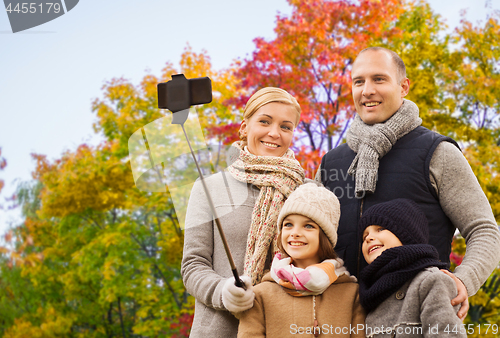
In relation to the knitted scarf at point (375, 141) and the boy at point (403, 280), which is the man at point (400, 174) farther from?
the boy at point (403, 280)

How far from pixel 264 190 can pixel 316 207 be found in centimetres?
36

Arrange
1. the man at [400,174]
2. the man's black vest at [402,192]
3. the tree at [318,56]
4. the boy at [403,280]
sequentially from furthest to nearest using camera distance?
the tree at [318,56] → the man's black vest at [402,192] → the man at [400,174] → the boy at [403,280]

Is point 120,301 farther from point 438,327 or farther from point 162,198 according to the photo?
point 438,327

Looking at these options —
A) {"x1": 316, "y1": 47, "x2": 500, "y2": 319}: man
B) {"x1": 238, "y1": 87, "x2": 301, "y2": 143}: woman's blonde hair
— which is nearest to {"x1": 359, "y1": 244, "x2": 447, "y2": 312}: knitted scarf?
{"x1": 316, "y1": 47, "x2": 500, "y2": 319}: man

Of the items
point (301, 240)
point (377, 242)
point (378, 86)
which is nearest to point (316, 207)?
point (301, 240)

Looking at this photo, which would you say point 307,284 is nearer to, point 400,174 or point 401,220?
A: point 401,220

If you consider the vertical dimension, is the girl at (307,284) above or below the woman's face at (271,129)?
below

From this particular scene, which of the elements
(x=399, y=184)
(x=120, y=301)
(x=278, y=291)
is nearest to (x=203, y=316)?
(x=278, y=291)

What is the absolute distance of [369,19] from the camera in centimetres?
739

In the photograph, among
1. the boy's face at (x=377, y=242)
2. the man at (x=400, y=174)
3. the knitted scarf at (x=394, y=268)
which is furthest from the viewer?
the man at (x=400, y=174)

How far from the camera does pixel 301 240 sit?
2137mm

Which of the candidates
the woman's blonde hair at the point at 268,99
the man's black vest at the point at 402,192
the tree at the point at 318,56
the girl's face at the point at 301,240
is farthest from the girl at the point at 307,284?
the tree at the point at 318,56

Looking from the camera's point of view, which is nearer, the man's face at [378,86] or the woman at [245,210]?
the woman at [245,210]

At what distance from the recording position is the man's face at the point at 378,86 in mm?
2574
